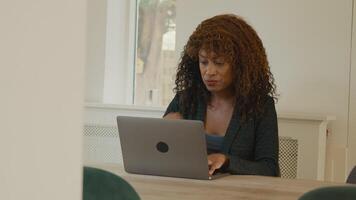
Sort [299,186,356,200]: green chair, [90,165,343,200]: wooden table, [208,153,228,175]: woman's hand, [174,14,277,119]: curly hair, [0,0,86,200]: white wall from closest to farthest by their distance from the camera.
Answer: [0,0,86,200]: white wall < [299,186,356,200]: green chair < [90,165,343,200]: wooden table < [208,153,228,175]: woman's hand < [174,14,277,119]: curly hair

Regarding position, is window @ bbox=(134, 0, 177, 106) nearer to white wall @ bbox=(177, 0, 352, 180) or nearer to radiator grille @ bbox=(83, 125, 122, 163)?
radiator grille @ bbox=(83, 125, 122, 163)

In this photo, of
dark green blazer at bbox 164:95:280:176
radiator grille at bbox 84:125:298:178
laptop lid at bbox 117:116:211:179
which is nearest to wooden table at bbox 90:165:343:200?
laptop lid at bbox 117:116:211:179

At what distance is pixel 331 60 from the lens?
302cm

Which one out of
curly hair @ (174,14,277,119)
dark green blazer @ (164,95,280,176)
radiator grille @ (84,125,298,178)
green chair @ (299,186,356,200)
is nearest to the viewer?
green chair @ (299,186,356,200)

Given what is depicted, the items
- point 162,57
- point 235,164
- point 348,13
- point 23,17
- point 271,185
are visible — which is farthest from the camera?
point 162,57

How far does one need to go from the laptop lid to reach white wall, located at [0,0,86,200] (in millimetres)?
1368

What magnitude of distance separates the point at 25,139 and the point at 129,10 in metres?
3.41

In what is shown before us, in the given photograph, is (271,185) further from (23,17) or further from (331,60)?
(23,17)

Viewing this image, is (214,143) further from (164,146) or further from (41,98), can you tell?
(41,98)

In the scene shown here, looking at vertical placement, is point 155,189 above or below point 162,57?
below

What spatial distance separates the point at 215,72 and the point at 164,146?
1.96ft

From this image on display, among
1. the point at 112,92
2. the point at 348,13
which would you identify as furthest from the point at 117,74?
the point at 348,13

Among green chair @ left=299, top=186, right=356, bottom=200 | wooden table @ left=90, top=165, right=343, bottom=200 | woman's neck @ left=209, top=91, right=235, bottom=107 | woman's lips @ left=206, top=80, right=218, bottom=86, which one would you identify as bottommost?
wooden table @ left=90, top=165, right=343, bottom=200

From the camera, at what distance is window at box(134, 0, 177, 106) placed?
3629 mm
